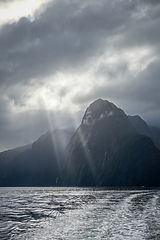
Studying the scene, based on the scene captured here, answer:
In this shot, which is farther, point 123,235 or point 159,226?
point 159,226

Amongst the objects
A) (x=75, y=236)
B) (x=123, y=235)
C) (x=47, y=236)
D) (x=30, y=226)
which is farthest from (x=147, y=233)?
(x=30, y=226)

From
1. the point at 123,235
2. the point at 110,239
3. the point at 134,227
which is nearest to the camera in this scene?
the point at 110,239

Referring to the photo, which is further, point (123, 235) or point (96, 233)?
point (96, 233)

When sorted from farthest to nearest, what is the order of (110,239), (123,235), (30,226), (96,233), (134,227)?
(30,226), (134,227), (96,233), (123,235), (110,239)

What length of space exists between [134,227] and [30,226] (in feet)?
39.1

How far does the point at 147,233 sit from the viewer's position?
2131 centimetres

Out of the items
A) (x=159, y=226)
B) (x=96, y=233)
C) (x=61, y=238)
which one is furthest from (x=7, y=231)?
(x=159, y=226)

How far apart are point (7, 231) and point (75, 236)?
324 inches

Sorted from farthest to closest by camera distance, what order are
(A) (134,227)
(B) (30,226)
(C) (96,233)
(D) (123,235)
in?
(B) (30,226)
(A) (134,227)
(C) (96,233)
(D) (123,235)

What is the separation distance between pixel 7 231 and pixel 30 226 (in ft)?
10.9

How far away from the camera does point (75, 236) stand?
69.4ft

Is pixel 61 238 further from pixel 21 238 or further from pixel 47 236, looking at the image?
pixel 21 238

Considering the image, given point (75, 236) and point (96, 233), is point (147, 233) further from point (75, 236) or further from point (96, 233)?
point (75, 236)

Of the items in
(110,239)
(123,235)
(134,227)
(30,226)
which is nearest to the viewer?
(110,239)
